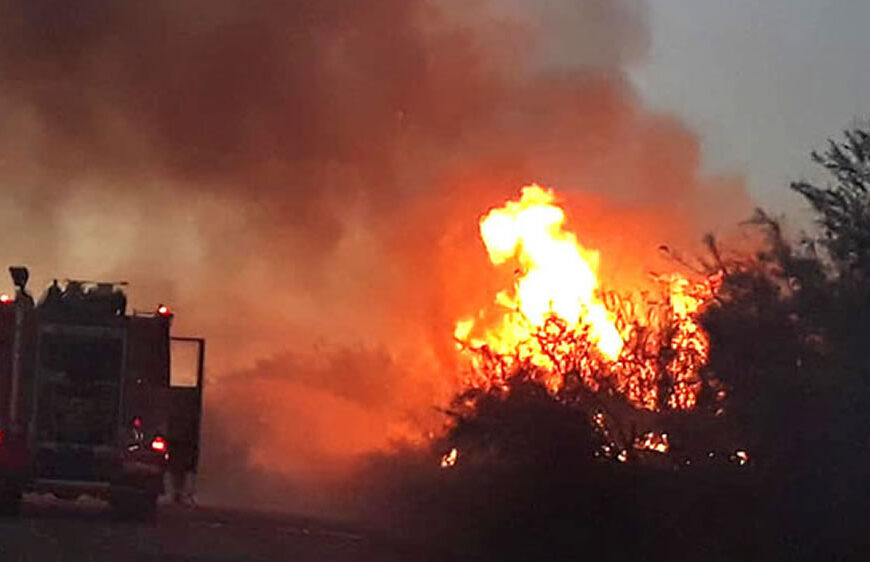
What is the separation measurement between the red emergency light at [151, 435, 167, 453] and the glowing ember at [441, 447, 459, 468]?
14.5ft

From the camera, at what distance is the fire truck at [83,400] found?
31.0 m

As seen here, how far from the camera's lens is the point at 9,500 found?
3084 centimetres

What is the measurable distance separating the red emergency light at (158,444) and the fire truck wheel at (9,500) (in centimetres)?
206

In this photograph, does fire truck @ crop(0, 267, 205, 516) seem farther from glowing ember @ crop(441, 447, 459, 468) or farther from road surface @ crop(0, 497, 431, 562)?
glowing ember @ crop(441, 447, 459, 468)

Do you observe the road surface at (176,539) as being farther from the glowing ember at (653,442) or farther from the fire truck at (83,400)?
the glowing ember at (653,442)

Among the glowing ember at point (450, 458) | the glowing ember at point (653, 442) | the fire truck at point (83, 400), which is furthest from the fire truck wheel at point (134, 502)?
the glowing ember at point (653, 442)

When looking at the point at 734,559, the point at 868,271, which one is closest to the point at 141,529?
the point at 734,559

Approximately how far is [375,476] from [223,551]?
15.4m

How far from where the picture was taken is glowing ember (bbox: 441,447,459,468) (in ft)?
106

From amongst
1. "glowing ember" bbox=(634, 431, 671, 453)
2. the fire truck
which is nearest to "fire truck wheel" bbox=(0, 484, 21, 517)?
the fire truck

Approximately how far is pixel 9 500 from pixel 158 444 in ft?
7.62

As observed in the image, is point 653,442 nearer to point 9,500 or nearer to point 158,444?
point 158,444

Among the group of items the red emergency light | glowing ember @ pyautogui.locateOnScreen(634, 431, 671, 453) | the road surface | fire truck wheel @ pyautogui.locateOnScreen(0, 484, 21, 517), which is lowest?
the road surface

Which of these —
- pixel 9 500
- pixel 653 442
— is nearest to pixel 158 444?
pixel 9 500
